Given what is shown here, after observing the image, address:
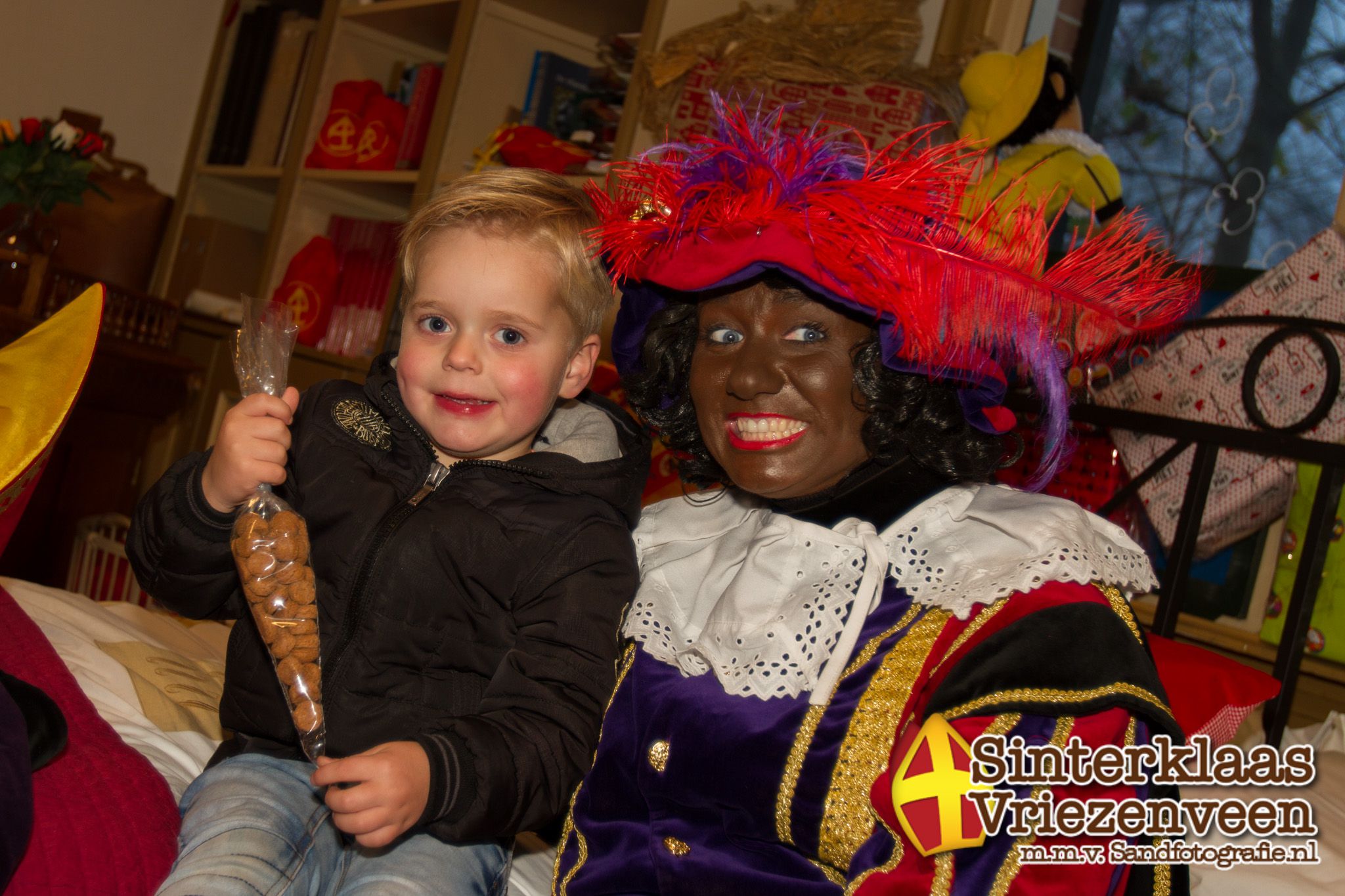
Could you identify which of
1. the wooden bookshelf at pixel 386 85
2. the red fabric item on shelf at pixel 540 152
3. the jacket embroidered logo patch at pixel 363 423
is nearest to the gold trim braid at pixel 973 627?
the jacket embroidered logo patch at pixel 363 423

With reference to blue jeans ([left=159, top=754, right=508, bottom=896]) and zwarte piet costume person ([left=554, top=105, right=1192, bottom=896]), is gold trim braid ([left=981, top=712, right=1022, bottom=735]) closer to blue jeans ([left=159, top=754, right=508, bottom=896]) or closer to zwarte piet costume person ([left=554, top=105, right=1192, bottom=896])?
zwarte piet costume person ([left=554, top=105, right=1192, bottom=896])

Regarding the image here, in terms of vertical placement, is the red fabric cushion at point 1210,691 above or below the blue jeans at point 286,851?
above

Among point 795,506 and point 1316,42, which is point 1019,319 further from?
point 1316,42

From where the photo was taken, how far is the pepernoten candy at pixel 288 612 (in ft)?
2.92

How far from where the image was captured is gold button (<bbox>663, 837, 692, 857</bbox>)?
0.97m

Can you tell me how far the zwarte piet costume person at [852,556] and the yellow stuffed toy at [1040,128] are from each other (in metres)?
0.61

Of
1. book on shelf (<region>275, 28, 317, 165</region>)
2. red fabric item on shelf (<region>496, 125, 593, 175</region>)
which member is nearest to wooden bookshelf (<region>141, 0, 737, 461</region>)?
book on shelf (<region>275, 28, 317, 165</region>)

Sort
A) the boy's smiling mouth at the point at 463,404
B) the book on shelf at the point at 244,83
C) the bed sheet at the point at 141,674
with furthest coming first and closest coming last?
1. the book on shelf at the point at 244,83
2. the bed sheet at the point at 141,674
3. the boy's smiling mouth at the point at 463,404

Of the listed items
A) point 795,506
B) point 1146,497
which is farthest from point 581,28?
point 795,506

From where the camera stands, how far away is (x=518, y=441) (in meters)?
1.17

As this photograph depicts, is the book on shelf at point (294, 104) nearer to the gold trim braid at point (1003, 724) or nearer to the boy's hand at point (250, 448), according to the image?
the boy's hand at point (250, 448)

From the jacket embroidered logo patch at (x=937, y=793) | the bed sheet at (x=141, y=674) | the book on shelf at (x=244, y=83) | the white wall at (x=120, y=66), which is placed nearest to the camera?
the jacket embroidered logo patch at (x=937, y=793)

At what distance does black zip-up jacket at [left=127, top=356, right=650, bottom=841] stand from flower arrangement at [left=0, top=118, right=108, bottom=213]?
1859 millimetres

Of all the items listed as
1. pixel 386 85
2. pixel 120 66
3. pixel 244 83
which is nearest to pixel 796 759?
pixel 386 85
